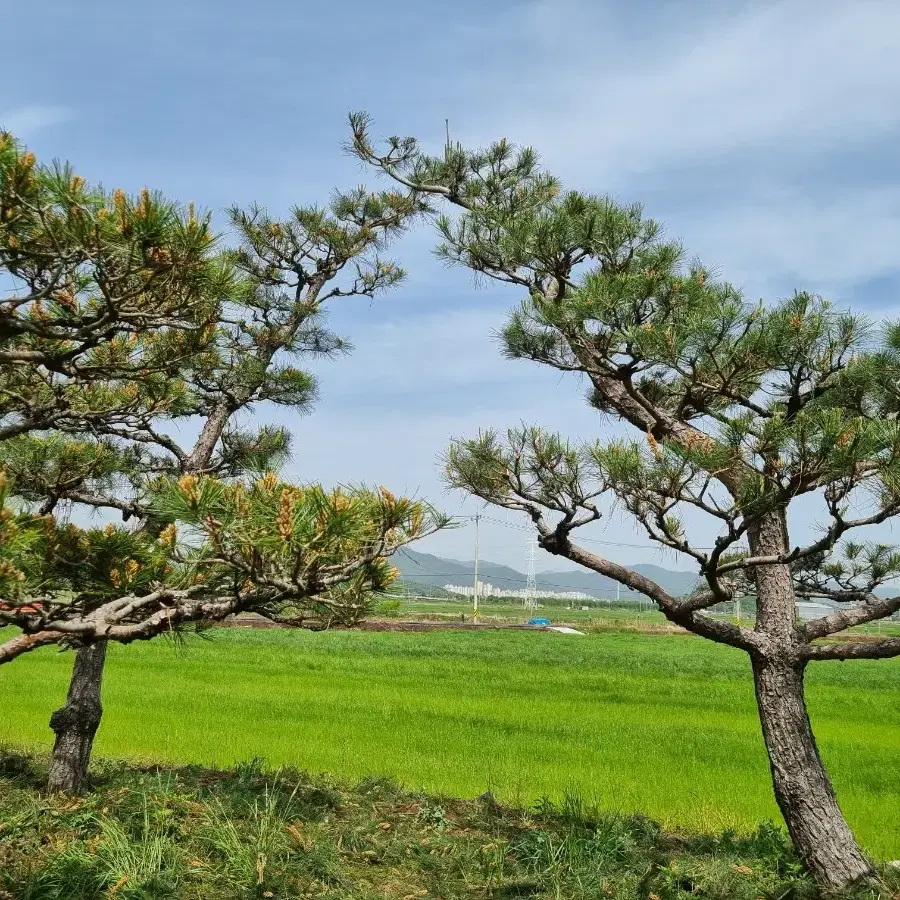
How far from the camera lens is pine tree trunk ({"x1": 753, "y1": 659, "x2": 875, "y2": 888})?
3.95 meters

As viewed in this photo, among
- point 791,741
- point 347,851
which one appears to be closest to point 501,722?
point 347,851

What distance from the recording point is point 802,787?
159 inches

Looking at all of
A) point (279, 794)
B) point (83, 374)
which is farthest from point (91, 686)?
point (83, 374)

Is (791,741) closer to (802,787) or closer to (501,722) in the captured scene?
(802,787)

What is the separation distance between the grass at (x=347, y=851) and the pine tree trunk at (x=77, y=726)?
189 mm

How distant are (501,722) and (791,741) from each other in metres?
6.54

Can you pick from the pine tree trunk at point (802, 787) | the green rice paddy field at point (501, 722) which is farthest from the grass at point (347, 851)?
the green rice paddy field at point (501, 722)

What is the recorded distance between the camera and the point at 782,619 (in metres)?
4.28

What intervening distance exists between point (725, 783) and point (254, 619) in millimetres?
26940

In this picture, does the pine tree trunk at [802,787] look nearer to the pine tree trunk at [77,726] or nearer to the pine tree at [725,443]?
the pine tree at [725,443]

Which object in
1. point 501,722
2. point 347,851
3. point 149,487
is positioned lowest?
point 501,722

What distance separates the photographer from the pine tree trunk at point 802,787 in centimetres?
395

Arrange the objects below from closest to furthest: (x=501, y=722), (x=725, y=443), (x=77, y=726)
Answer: (x=725, y=443)
(x=77, y=726)
(x=501, y=722)

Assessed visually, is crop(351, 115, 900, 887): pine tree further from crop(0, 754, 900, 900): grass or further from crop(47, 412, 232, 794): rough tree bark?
crop(47, 412, 232, 794): rough tree bark
